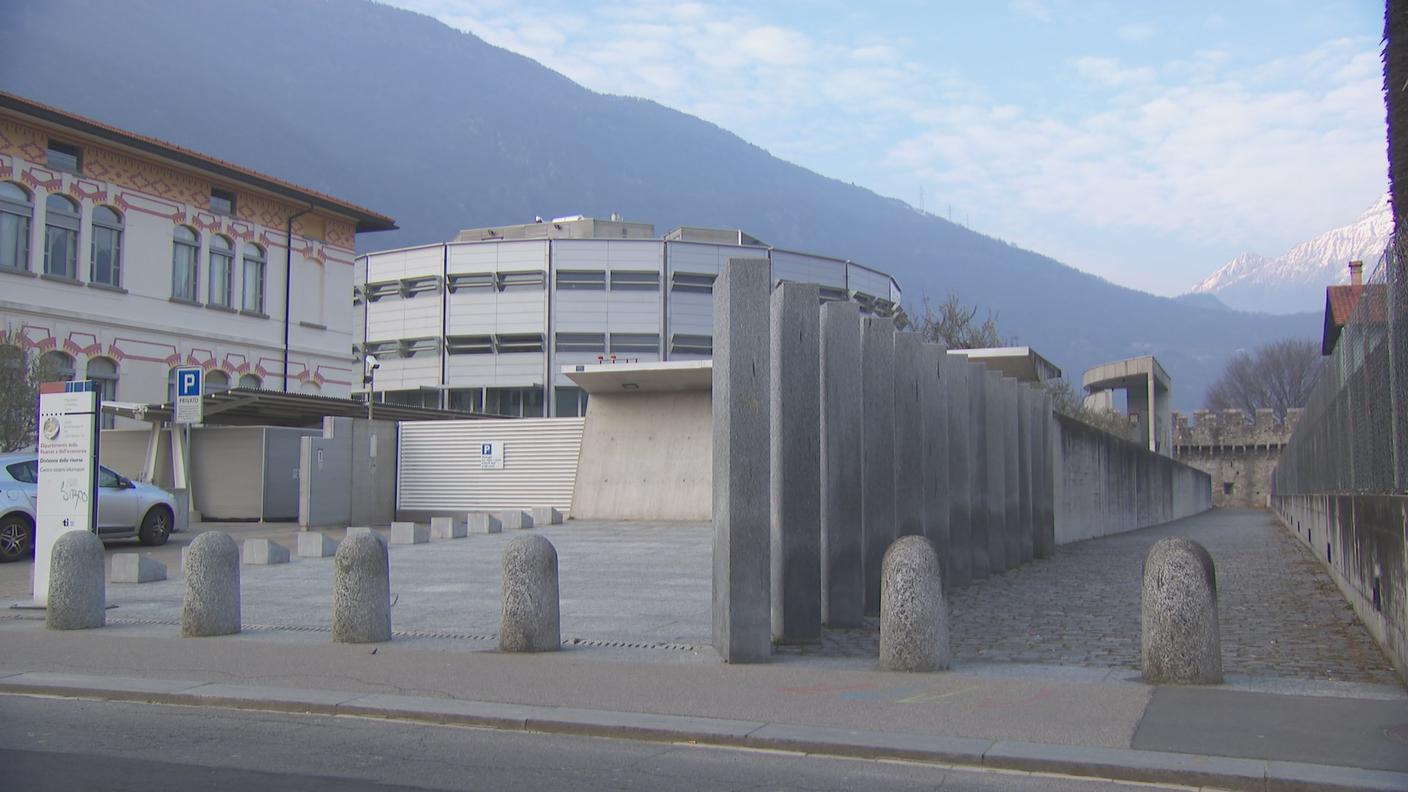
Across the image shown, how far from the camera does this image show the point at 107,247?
39.3 metres

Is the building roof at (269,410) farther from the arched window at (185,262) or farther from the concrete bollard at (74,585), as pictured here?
the concrete bollard at (74,585)

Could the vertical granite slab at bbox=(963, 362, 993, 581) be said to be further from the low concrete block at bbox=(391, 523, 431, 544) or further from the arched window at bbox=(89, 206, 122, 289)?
the arched window at bbox=(89, 206, 122, 289)

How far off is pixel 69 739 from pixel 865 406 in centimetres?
782

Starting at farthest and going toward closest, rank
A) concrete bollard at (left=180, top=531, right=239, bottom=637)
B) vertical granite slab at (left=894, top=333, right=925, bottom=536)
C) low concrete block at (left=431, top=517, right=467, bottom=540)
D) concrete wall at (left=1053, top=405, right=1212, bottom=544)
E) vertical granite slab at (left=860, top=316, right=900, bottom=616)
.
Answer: concrete wall at (left=1053, top=405, right=1212, bottom=544) → low concrete block at (left=431, top=517, right=467, bottom=540) → vertical granite slab at (left=894, top=333, right=925, bottom=536) → vertical granite slab at (left=860, top=316, right=900, bottom=616) → concrete bollard at (left=180, top=531, right=239, bottom=637)

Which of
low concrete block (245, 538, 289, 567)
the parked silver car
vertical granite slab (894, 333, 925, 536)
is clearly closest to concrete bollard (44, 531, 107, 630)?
low concrete block (245, 538, 289, 567)

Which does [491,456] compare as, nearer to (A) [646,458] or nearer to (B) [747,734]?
(A) [646,458]

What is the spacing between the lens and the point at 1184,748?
21.1 feet

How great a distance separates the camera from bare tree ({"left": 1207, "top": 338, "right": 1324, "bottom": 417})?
10338cm

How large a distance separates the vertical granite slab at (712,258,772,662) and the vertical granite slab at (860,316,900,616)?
2.74 metres

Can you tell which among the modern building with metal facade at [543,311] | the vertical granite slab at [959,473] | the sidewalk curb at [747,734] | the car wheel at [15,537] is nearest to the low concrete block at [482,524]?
the car wheel at [15,537]

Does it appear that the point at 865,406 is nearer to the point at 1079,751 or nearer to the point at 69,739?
the point at 1079,751

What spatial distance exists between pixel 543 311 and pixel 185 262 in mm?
31696

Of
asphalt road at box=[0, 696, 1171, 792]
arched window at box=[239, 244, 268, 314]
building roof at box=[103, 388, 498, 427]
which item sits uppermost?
arched window at box=[239, 244, 268, 314]

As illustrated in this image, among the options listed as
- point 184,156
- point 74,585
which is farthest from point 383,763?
point 184,156
